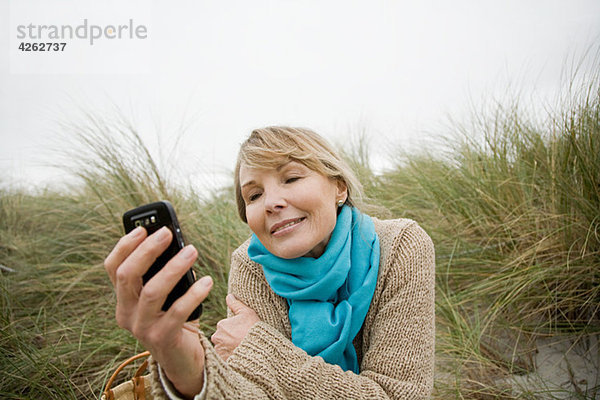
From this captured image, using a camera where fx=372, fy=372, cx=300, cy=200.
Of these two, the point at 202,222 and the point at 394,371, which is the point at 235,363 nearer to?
the point at 394,371

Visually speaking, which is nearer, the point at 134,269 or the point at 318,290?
the point at 134,269

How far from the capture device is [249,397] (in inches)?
48.1

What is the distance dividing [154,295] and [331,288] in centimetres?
101

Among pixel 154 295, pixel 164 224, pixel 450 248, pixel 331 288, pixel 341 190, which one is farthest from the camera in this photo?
pixel 450 248

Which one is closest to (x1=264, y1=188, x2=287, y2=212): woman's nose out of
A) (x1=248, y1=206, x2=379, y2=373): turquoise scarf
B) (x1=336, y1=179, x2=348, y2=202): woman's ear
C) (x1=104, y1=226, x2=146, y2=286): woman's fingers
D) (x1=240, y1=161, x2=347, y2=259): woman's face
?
(x1=240, y1=161, x2=347, y2=259): woman's face

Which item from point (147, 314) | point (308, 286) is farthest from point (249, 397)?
point (308, 286)

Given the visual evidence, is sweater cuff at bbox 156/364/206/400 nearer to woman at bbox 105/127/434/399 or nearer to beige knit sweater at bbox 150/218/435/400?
beige knit sweater at bbox 150/218/435/400

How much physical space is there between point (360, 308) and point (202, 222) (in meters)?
2.37

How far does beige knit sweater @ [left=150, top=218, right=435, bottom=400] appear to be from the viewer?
1379 millimetres

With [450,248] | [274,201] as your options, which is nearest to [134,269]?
[274,201]

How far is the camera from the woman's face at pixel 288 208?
1.70 meters

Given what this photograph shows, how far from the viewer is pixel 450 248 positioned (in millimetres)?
3213

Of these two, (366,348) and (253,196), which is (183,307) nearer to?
(253,196)

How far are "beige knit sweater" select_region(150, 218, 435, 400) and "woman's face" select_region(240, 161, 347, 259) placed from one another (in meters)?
0.30
